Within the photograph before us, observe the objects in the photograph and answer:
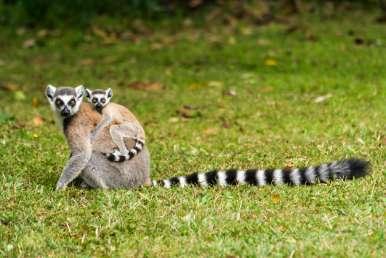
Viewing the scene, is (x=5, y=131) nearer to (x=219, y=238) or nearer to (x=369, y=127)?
(x=369, y=127)

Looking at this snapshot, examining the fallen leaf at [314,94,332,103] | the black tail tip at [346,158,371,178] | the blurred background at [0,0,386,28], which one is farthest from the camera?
the blurred background at [0,0,386,28]

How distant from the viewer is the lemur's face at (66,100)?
8086mm

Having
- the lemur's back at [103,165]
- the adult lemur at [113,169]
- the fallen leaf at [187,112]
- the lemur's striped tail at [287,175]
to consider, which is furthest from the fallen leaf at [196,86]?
the lemur's striped tail at [287,175]

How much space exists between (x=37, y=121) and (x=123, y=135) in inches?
161

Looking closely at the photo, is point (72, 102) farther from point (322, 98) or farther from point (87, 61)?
point (87, 61)

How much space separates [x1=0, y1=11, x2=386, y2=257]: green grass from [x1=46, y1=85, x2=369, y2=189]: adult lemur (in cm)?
12

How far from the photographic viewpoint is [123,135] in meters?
8.09

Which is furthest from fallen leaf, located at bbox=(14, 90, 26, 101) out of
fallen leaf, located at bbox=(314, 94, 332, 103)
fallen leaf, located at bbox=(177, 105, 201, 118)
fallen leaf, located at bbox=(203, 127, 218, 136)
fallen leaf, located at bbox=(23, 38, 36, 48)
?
fallen leaf, located at bbox=(23, 38, 36, 48)

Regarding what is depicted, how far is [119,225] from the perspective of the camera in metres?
6.79

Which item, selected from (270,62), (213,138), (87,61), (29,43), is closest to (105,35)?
(29,43)

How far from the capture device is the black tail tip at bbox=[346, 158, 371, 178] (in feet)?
24.9

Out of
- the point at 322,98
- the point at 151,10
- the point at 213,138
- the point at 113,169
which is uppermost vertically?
the point at 113,169

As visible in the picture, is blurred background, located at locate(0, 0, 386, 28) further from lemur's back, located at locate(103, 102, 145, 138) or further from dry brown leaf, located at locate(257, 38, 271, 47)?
lemur's back, located at locate(103, 102, 145, 138)

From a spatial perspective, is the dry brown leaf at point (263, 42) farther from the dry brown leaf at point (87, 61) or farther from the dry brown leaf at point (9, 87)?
the dry brown leaf at point (9, 87)
